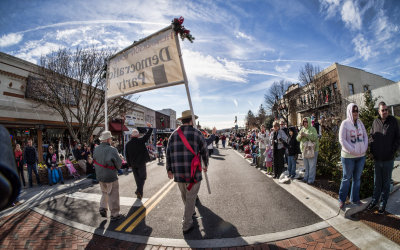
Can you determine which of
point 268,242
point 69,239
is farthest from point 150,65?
point 268,242

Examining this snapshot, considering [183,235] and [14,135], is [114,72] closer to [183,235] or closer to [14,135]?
[183,235]

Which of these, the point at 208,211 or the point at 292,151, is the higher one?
the point at 292,151

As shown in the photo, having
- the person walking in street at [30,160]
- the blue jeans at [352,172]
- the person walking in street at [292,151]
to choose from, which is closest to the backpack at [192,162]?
the blue jeans at [352,172]

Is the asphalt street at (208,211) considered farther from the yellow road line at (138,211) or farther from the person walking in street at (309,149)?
the person walking in street at (309,149)

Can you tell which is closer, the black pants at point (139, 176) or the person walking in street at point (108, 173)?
the person walking in street at point (108, 173)

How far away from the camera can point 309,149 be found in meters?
5.03

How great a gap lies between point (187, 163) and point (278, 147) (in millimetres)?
4083

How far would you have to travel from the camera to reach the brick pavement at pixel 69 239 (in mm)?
2762

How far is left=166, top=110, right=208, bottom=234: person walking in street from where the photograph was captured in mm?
3320

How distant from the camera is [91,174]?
8227 mm

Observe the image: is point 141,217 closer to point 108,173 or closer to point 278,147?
point 108,173

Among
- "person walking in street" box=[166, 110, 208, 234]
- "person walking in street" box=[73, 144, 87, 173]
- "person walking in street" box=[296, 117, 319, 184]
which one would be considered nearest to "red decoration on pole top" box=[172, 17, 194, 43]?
"person walking in street" box=[166, 110, 208, 234]

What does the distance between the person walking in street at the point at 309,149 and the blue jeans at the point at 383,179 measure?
157 centimetres

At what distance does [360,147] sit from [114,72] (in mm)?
5992
